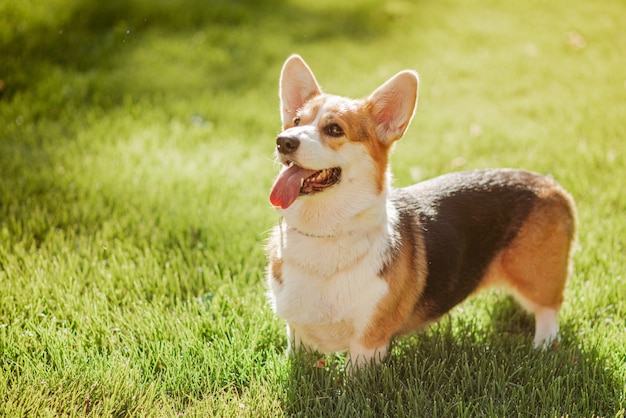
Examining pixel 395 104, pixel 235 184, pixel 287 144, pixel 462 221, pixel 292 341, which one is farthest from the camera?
pixel 235 184

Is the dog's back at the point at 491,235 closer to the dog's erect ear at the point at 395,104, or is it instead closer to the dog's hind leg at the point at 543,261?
the dog's hind leg at the point at 543,261

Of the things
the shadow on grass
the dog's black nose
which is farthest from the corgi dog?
the shadow on grass

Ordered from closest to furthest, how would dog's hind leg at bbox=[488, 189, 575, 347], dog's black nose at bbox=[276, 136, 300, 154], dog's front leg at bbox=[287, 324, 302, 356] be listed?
1. dog's black nose at bbox=[276, 136, 300, 154]
2. dog's front leg at bbox=[287, 324, 302, 356]
3. dog's hind leg at bbox=[488, 189, 575, 347]

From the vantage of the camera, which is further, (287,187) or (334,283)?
(334,283)

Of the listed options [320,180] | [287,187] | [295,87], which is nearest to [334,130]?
[320,180]

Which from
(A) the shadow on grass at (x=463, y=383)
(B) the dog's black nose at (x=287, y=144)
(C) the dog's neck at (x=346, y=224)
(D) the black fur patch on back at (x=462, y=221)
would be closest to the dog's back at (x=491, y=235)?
(D) the black fur patch on back at (x=462, y=221)

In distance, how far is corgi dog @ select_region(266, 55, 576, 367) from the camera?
2.91 m

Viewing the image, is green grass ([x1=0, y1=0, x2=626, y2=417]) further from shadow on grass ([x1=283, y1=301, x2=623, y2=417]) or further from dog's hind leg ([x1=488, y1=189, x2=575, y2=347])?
dog's hind leg ([x1=488, y1=189, x2=575, y2=347])

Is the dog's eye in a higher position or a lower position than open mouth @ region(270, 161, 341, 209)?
higher

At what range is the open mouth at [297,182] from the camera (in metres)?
2.82

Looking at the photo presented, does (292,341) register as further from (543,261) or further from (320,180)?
(543,261)

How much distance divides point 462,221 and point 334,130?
2.94 feet

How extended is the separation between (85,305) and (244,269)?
3.08 ft

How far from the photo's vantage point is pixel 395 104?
120 inches
